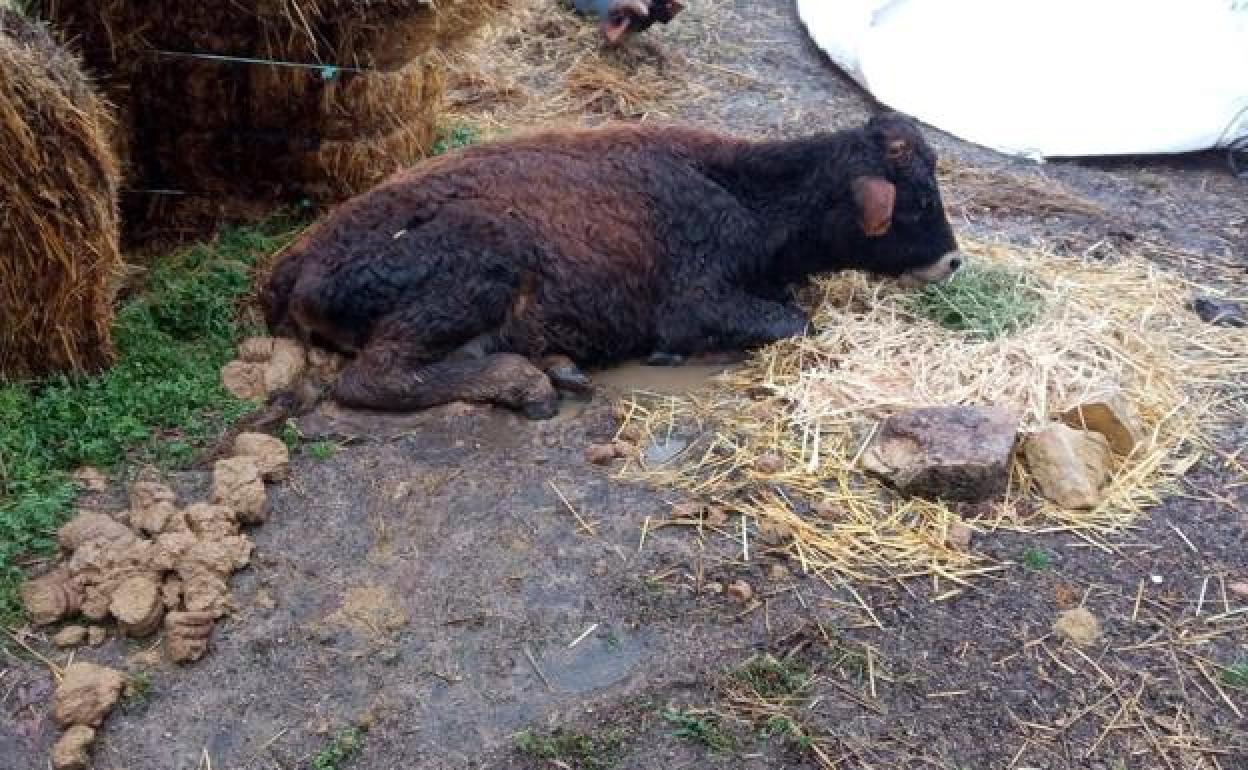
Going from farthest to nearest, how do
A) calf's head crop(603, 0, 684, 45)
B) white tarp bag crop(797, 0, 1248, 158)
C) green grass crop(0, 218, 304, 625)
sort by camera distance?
calf's head crop(603, 0, 684, 45) → white tarp bag crop(797, 0, 1248, 158) → green grass crop(0, 218, 304, 625)

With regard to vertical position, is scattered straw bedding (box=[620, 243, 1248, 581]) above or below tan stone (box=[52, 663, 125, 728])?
above

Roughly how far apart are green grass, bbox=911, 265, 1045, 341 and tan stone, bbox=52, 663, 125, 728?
3.81 meters

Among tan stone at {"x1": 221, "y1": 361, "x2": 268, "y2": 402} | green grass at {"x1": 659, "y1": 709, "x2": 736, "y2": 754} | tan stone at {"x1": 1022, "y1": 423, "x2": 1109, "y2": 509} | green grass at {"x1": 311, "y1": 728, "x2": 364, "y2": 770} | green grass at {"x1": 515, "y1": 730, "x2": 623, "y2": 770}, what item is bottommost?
green grass at {"x1": 311, "y1": 728, "x2": 364, "y2": 770}

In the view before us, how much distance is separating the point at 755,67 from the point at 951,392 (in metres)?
4.62

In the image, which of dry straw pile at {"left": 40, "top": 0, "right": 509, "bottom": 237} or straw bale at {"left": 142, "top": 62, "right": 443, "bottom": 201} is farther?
straw bale at {"left": 142, "top": 62, "right": 443, "bottom": 201}

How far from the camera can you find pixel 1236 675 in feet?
13.6

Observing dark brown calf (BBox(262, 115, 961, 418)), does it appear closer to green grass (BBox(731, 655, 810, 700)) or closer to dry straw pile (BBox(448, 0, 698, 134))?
green grass (BBox(731, 655, 810, 700))

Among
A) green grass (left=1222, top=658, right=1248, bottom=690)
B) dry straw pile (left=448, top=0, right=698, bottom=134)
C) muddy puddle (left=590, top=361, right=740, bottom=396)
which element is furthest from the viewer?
dry straw pile (left=448, top=0, right=698, bottom=134)

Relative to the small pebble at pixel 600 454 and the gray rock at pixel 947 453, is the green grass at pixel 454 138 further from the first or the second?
the gray rock at pixel 947 453

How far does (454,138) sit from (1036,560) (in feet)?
14.2

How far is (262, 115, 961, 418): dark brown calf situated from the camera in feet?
17.5

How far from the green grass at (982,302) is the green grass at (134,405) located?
10.2 feet

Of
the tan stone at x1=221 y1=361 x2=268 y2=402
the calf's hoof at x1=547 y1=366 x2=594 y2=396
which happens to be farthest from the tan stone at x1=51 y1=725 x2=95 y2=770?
the calf's hoof at x1=547 y1=366 x2=594 y2=396

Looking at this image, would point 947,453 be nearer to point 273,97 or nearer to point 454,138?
point 273,97
